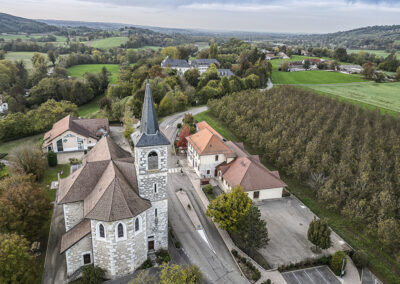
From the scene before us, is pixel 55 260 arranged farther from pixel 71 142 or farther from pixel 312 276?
pixel 71 142

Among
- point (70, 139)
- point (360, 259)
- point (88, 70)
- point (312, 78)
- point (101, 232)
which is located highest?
point (312, 78)

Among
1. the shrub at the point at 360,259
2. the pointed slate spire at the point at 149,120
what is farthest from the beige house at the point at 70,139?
the shrub at the point at 360,259

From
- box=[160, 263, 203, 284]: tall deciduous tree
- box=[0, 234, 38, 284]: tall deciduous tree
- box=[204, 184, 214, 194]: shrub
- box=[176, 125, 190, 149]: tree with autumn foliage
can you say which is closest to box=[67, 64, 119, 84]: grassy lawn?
box=[176, 125, 190, 149]: tree with autumn foliage

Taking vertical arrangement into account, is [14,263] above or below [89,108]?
above

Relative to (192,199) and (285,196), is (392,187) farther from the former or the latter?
(192,199)

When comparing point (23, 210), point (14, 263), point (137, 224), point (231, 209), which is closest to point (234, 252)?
point (231, 209)

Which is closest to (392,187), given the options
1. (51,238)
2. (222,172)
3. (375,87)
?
(222,172)

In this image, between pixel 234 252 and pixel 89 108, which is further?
pixel 89 108
